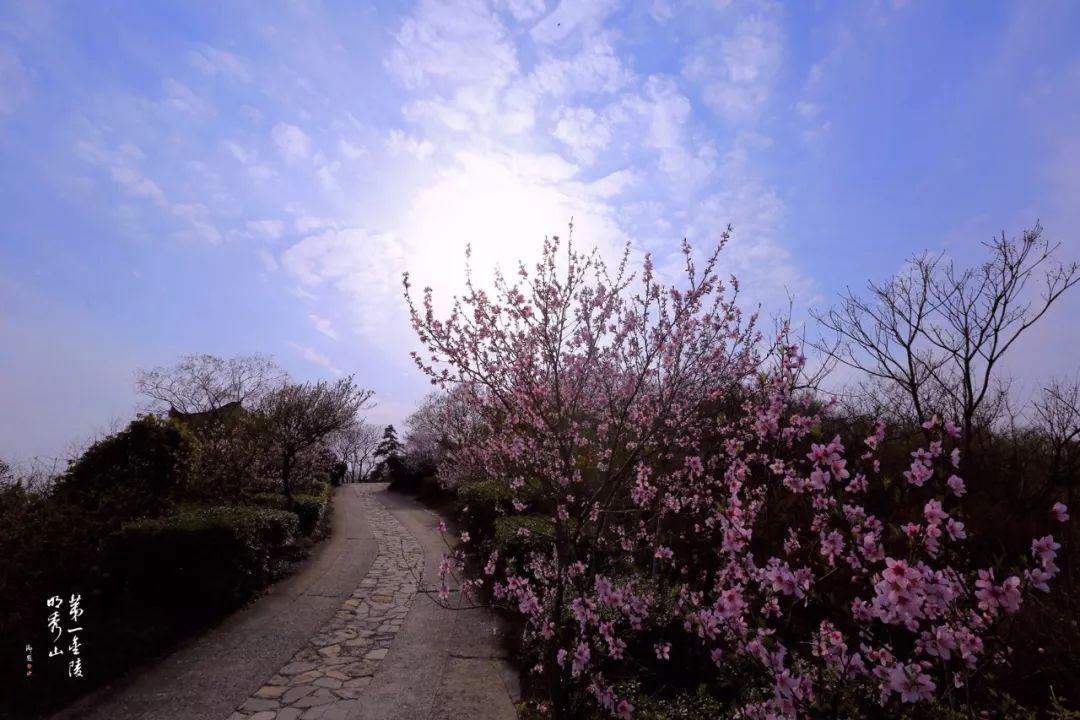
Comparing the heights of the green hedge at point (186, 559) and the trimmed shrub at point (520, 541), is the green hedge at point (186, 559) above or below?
below

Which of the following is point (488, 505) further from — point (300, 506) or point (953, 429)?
point (953, 429)

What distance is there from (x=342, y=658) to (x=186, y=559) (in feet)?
8.13

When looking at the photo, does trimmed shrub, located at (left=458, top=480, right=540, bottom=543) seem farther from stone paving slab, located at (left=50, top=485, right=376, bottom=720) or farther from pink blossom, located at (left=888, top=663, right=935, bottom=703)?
pink blossom, located at (left=888, top=663, right=935, bottom=703)

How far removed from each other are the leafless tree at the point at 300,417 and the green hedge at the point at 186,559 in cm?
580

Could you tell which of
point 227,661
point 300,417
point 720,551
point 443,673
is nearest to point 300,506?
point 300,417

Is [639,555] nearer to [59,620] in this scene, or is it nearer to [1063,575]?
[1063,575]

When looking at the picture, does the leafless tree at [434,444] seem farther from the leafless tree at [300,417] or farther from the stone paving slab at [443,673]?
the stone paving slab at [443,673]

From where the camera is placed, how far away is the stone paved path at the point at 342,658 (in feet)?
16.0

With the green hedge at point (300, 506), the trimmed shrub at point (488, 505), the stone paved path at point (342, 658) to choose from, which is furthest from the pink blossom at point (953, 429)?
the green hedge at point (300, 506)

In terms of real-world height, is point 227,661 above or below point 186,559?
below

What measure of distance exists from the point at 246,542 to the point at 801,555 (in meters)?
6.71

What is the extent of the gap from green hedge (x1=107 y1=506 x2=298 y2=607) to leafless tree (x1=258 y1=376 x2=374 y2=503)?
19.0ft

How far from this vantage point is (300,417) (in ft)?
46.2

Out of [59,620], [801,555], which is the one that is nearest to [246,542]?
[59,620]
